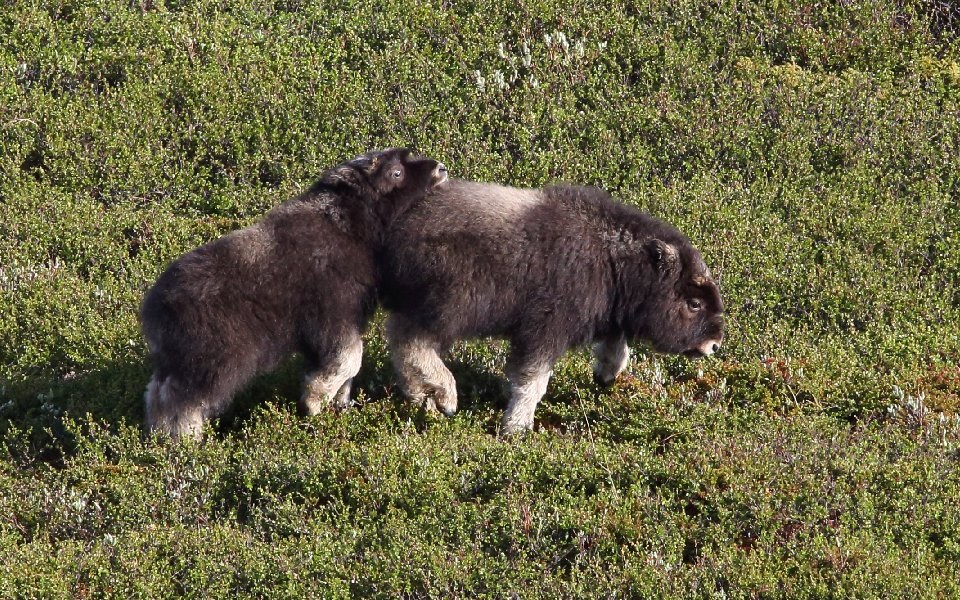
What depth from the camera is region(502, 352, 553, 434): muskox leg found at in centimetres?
1045

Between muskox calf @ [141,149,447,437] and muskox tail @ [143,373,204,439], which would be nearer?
muskox calf @ [141,149,447,437]

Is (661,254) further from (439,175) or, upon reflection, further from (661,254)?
(439,175)

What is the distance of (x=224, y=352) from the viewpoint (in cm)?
988

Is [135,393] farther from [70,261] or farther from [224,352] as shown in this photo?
[70,261]

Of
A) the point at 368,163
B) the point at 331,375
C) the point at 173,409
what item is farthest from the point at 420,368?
Result: the point at 173,409

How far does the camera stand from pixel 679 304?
1088 centimetres

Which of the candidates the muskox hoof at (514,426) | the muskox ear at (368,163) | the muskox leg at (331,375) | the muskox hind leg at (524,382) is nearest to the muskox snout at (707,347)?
the muskox hind leg at (524,382)

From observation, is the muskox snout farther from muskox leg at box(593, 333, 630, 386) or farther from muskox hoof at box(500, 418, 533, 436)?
muskox hoof at box(500, 418, 533, 436)

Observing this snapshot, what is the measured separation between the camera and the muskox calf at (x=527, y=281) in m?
10.2

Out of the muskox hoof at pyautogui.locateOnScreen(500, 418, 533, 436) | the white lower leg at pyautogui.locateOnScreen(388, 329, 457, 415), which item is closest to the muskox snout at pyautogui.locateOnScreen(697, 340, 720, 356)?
the muskox hoof at pyautogui.locateOnScreen(500, 418, 533, 436)

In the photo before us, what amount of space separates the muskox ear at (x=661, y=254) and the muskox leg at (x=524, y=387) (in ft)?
3.87

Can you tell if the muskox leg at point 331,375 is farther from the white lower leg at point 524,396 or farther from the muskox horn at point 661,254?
the muskox horn at point 661,254

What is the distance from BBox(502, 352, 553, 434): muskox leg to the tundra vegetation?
0.25 metres

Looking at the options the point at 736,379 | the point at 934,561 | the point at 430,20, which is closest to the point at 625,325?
the point at 736,379
